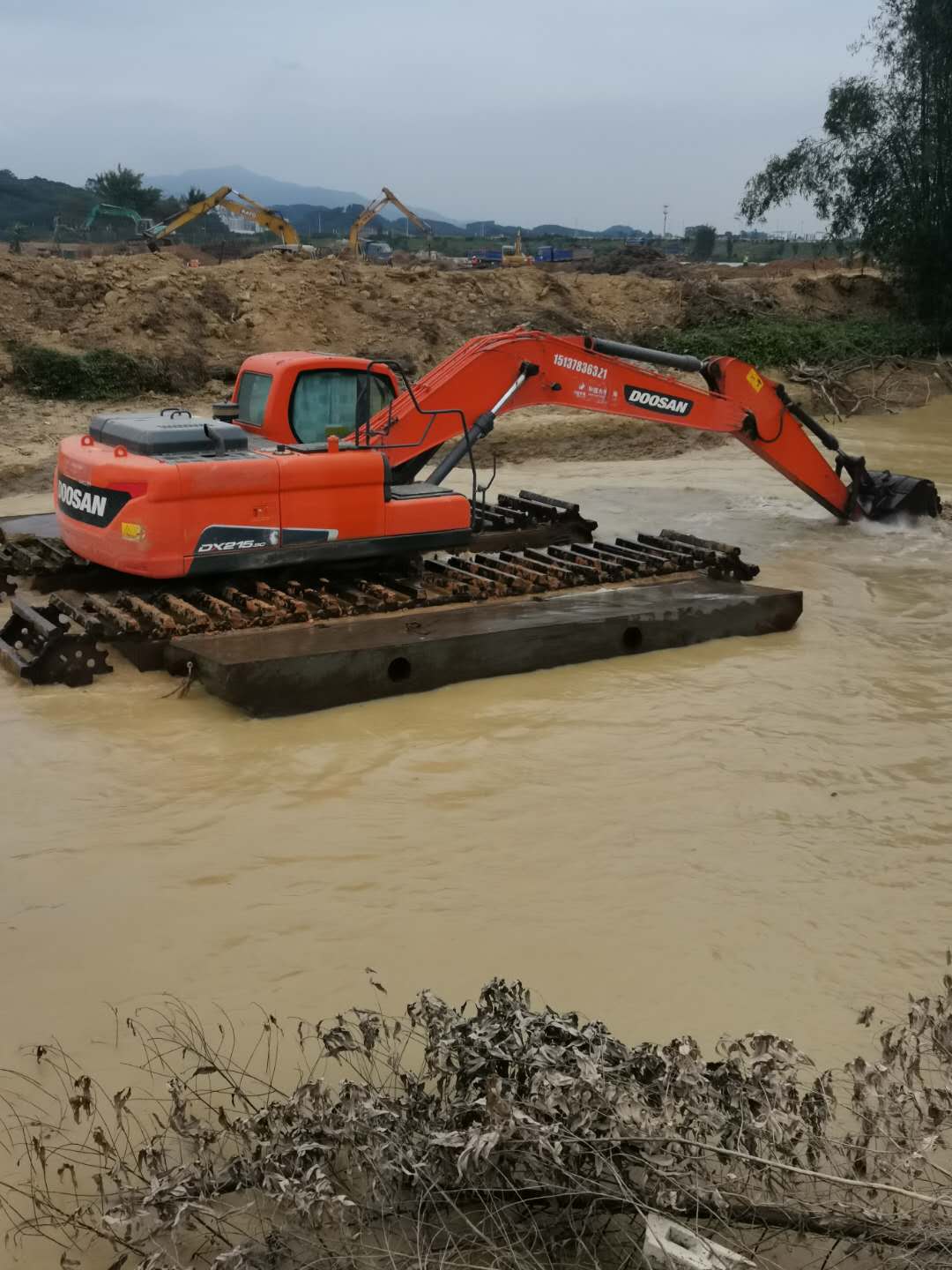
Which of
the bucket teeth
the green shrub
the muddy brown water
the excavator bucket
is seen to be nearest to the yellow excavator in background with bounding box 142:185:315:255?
the green shrub

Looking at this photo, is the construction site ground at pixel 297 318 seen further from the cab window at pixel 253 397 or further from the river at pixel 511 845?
the river at pixel 511 845

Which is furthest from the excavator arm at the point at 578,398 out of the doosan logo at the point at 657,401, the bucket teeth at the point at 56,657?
the bucket teeth at the point at 56,657

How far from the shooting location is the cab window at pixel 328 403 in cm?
953

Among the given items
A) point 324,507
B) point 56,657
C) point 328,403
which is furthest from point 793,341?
point 56,657

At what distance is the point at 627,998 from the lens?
16.3 feet

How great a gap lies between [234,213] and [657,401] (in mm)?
23588

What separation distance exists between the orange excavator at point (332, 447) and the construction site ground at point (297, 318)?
19.4 ft

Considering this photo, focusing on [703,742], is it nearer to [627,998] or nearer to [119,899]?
[627,998]

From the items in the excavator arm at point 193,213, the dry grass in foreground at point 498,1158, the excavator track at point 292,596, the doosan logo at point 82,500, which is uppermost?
the excavator arm at point 193,213

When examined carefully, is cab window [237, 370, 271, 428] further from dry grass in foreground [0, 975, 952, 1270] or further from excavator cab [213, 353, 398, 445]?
dry grass in foreground [0, 975, 952, 1270]

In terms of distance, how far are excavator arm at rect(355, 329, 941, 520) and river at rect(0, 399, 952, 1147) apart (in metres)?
2.35

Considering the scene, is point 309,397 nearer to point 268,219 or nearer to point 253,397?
point 253,397

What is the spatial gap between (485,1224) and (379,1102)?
1.47 ft

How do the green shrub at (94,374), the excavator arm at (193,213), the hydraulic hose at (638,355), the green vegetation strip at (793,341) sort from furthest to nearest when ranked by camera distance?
the excavator arm at (193,213)
the green vegetation strip at (793,341)
the green shrub at (94,374)
the hydraulic hose at (638,355)
